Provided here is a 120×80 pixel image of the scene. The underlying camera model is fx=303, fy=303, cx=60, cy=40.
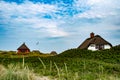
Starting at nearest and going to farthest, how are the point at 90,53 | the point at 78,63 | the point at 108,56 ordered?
the point at 78,63
the point at 108,56
the point at 90,53

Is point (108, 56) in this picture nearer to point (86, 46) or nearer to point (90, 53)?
point (90, 53)

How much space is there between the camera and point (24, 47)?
64438 mm

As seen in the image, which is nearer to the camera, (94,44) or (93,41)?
(93,41)

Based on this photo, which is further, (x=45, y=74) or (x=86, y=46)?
(x=86, y=46)

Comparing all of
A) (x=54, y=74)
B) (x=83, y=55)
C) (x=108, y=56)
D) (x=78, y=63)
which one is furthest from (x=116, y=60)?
(x=54, y=74)

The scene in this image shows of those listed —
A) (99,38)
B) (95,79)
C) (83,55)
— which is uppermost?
(99,38)

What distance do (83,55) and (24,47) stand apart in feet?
124

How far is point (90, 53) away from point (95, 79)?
50.8ft

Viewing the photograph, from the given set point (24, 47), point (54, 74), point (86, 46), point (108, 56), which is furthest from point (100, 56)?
point (24, 47)

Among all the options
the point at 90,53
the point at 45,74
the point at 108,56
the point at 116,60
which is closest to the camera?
the point at 45,74

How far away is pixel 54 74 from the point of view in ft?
Result: 49.1

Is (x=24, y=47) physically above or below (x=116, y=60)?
above

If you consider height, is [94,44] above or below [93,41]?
below

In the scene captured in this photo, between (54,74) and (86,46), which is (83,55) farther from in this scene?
(86,46)
